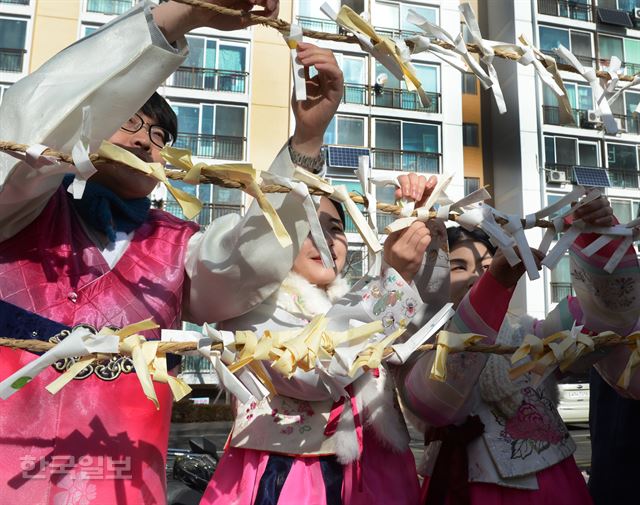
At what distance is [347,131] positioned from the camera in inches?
582

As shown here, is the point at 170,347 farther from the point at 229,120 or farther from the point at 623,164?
the point at 623,164

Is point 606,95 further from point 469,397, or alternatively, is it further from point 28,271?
point 28,271

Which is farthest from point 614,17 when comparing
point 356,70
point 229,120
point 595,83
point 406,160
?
point 595,83

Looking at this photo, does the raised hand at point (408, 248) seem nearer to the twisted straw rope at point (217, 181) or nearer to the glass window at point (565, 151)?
the twisted straw rope at point (217, 181)

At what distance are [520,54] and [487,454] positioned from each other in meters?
0.91

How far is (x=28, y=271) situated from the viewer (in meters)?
1.14

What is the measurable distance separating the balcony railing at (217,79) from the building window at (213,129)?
39 centimetres

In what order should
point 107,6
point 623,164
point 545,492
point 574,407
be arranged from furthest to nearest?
point 623,164 → point 107,6 → point 574,407 → point 545,492

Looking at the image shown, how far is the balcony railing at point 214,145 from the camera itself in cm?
1426

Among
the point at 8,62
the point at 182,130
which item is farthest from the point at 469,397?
the point at 8,62

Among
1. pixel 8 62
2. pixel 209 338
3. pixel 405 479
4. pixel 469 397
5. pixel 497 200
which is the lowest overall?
pixel 405 479

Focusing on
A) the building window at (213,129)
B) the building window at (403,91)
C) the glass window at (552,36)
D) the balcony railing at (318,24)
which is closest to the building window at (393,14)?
the building window at (403,91)

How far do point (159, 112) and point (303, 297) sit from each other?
0.53 meters

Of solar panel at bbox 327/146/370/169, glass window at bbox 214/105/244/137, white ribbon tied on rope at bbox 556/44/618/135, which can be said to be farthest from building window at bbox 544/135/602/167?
white ribbon tied on rope at bbox 556/44/618/135
